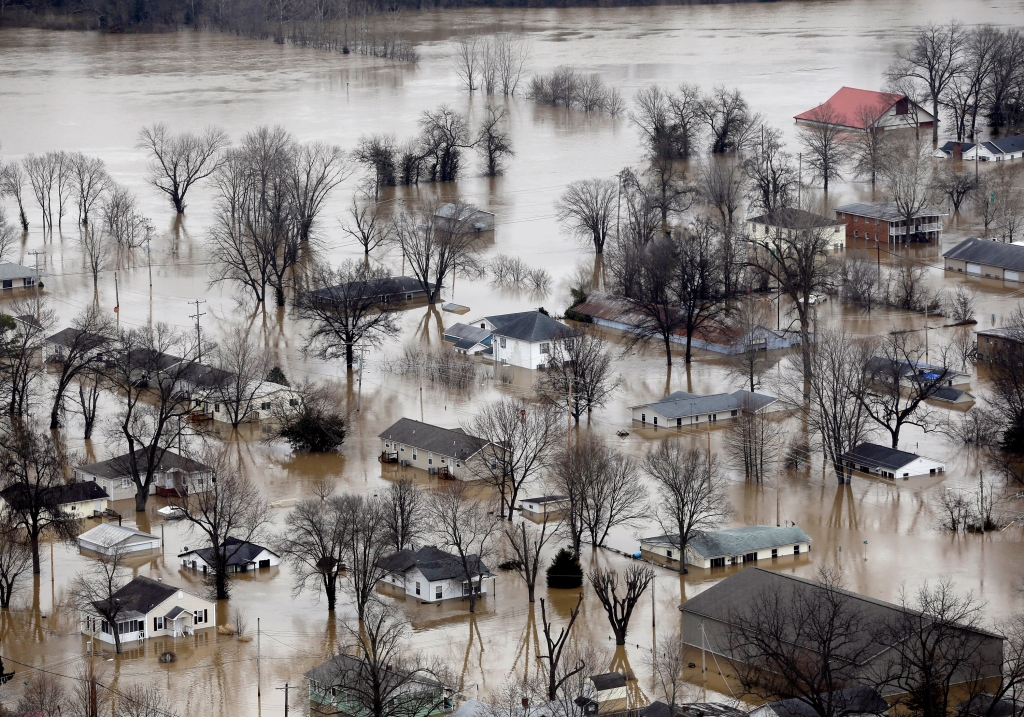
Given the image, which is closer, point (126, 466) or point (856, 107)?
point (126, 466)

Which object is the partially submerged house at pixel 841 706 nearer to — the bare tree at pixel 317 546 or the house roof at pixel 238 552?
the bare tree at pixel 317 546

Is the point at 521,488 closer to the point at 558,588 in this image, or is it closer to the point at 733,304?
the point at 558,588

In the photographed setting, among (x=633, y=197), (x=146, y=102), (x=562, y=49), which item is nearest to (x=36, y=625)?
(x=633, y=197)

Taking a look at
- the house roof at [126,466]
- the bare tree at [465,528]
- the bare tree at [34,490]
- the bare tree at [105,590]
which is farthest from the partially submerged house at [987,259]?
the bare tree at [105,590]

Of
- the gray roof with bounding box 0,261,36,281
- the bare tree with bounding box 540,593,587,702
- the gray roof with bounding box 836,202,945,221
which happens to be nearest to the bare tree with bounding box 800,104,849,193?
the gray roof with bounding box 836,202,945,221

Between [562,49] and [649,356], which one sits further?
[562,49]

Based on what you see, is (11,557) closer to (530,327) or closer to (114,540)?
(114,540)

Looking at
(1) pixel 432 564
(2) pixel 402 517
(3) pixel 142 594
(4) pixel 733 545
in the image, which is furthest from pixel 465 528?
(3) pixel 142 594
